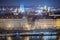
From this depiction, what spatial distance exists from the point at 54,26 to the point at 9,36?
54cm

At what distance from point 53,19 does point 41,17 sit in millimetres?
141

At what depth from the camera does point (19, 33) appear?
4.95 feet

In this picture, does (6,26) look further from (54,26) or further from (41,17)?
(54,26)

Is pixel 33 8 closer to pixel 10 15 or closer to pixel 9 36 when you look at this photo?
pixel 10 15

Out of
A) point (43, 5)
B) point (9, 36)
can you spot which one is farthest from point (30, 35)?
point (43, 5)

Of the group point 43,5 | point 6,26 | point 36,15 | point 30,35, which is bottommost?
point 30,35

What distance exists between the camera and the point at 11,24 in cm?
149

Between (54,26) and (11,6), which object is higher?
(11,6)

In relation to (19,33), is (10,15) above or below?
above

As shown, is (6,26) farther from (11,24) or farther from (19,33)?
(19,33)

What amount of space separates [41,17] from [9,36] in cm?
44

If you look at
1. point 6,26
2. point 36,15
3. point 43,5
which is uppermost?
point 43,5

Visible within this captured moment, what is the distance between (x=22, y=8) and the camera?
1476 mm

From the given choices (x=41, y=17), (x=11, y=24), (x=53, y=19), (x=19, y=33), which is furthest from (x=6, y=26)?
(x=53, y=19)
